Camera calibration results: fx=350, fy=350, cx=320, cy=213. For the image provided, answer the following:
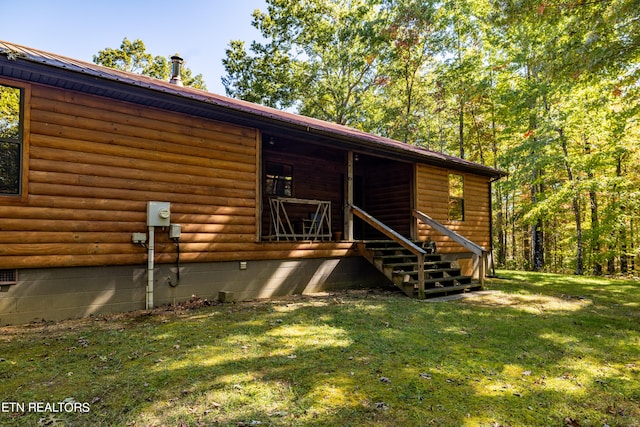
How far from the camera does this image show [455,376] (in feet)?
9.72

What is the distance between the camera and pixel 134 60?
73.9 ft

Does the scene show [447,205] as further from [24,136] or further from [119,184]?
[24,136]

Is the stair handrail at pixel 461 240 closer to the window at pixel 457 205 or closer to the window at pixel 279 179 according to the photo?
the window at pixel 457 205

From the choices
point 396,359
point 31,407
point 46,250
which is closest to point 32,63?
point 46,250

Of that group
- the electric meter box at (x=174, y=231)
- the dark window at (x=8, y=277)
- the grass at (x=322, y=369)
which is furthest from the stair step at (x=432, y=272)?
the dark window at (x=8, y=277)

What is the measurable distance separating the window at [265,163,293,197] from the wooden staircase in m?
2.82

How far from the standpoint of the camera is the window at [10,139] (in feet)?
14.5

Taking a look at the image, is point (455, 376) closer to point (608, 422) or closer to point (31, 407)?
point (608, 422)

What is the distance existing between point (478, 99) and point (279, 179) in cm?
A: 1438

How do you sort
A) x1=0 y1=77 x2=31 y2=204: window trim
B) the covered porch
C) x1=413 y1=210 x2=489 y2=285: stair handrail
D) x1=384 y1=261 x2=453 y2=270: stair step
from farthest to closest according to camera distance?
the covered porch, x1=413 y1=210 x2=489 y2=285: stair handrail, x1=384 y1=261 x2=453 y2=270: stair step, x1=0 y1=77 x2=31 y2=204: window trim

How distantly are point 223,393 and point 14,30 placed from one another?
1822 centimetres

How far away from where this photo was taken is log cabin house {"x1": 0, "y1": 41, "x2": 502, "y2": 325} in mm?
4445

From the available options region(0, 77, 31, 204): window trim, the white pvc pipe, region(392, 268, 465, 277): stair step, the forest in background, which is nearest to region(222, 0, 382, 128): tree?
the forest in background

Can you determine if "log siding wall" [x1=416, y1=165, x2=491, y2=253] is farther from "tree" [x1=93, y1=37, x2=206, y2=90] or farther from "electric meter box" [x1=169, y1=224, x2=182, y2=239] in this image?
"tree" [x1=93, y1=37, x2=206, y2=90]
